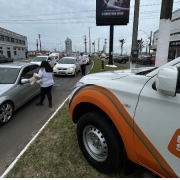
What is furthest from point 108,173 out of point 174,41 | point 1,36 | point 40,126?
point 1,36

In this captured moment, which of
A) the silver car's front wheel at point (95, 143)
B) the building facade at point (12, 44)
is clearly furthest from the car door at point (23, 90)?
the building facade at point (12, 44)

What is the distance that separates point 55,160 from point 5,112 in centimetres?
220

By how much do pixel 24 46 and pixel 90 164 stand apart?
6672 centimetres

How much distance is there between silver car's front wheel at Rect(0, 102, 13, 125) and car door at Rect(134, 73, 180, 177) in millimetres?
3483

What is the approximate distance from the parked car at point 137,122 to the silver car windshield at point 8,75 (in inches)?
118

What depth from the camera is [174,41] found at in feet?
97.7

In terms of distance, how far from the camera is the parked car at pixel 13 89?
3.89 m

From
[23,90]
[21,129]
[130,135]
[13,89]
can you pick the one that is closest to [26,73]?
[23,90]

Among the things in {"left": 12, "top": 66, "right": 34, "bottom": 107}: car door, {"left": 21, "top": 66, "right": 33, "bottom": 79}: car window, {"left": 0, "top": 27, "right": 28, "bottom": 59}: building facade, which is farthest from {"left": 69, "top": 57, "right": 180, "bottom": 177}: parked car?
{"left": 0, "top": 27, "right": 28, "bottom": 59}: building facade

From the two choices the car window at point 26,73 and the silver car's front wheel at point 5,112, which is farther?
the car window at point 26,73

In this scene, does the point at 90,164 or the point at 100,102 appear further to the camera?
the point at 90,164

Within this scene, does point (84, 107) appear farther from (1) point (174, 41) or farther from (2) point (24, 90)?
(1) point (174, 41)

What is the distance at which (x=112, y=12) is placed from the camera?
52.6 ft

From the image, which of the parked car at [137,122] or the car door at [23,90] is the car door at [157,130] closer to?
the parked car at [137,122]
